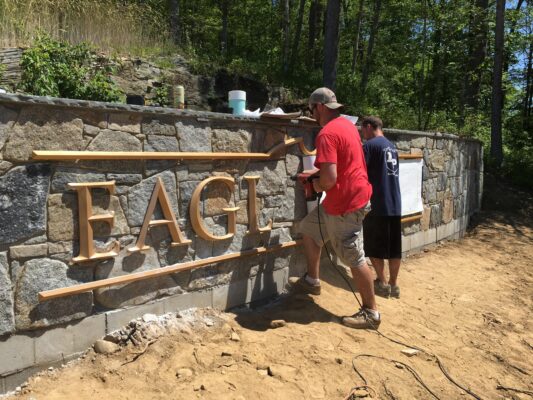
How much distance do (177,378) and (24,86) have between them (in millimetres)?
3422

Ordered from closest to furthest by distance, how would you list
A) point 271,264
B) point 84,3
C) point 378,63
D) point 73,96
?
point 271,264, point 73,96, point 84,3, point 378,63

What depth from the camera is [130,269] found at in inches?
131

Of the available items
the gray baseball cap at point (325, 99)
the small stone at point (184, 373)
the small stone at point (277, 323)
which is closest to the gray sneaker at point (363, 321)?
the small stone at point (277, 323)

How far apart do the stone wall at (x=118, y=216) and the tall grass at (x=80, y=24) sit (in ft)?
14.7

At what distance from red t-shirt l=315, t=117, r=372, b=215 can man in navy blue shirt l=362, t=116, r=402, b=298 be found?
91 centimetres

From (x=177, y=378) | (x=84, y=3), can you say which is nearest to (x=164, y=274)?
(x=177, y=378)

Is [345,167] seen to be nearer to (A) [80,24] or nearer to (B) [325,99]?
(B) [325,99]

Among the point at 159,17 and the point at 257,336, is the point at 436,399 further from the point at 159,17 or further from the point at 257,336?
the point at 159,17

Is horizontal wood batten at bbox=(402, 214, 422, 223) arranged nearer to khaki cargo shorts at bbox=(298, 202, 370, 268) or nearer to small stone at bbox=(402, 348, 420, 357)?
khaki cargo shorts at bbox=(298, 202, 370, 268)

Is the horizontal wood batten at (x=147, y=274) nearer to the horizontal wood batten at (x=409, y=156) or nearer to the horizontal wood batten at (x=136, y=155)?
the horizontal wood batten at (x=136, y=155)

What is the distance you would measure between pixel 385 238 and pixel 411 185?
1.95 m

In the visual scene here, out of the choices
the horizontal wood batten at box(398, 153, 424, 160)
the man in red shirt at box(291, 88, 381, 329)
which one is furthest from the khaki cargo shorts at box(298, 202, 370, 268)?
the horizontal wood batten at box(398, 153, 424, 160)

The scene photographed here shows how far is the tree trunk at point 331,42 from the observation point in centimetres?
1017

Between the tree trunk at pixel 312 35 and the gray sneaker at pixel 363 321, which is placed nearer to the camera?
the gray sneaker at pixel 363 321
